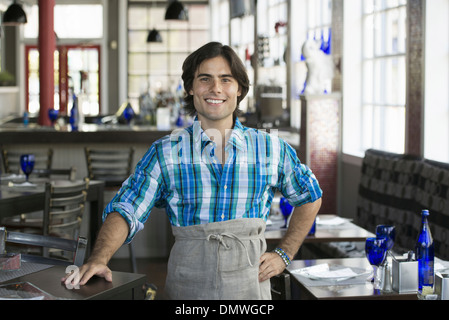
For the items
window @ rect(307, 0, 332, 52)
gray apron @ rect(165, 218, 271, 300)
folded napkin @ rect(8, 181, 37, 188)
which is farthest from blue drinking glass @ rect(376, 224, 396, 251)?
window @ rect(307, 0, 332, 52)

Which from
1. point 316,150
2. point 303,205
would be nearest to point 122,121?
point 316,150

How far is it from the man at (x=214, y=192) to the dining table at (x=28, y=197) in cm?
260

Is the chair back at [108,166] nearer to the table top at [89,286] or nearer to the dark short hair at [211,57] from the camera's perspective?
the dark short hair at [211,57]

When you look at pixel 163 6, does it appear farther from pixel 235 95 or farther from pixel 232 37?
pixel 235 95

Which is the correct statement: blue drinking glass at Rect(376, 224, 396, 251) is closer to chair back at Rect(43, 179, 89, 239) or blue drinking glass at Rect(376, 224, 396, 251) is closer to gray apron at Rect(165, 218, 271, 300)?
gray apron at Rect(165, 218, 271, 300)

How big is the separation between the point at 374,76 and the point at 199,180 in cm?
486

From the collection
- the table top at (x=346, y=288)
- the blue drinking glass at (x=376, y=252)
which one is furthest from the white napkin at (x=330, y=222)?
the blue drinking glass at (x=376, y=252)

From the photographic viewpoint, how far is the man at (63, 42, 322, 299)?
2057mm

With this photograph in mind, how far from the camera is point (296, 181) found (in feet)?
7.48

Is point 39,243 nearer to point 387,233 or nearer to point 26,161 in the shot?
point 387,233

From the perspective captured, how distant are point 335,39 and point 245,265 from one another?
17.8 feet

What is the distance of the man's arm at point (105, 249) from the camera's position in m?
1.91

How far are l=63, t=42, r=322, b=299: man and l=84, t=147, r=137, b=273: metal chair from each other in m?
4.25

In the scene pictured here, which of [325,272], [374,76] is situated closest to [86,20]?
[374,76]
